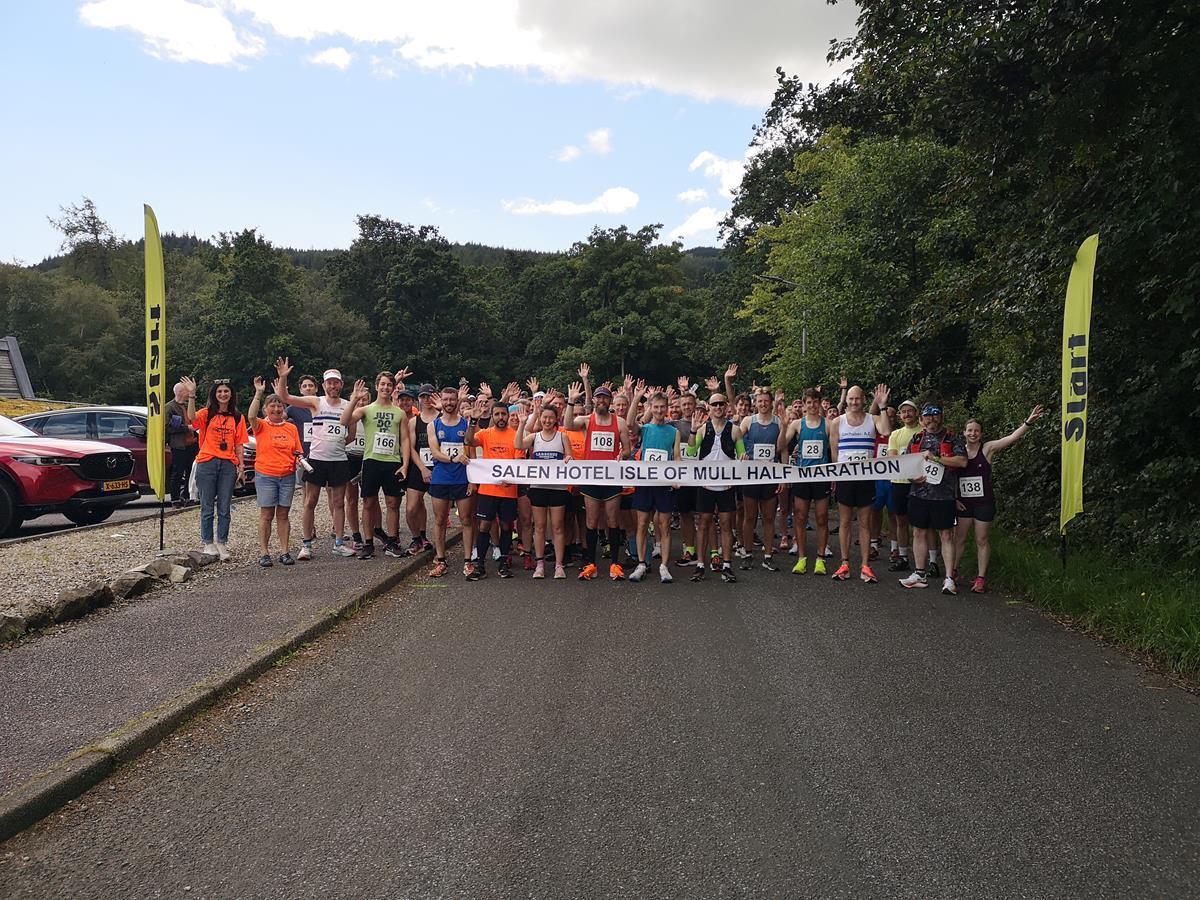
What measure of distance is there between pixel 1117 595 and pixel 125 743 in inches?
306

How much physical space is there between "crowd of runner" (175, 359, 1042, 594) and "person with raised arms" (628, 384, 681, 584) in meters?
0.02

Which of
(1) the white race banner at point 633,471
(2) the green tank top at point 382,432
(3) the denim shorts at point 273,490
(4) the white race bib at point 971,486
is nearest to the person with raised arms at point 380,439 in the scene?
(2) the green tank top at point 382,432

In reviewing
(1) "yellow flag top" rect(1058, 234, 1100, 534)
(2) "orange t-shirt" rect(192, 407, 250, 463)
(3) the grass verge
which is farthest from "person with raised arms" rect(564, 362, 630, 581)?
(1) "yellow flag top" rect(1058, 234, 1100, 534)

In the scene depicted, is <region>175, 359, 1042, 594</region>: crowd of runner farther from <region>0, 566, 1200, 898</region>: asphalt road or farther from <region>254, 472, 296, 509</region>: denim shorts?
<region>0, 566, 1200, 898</region>: asphalt road

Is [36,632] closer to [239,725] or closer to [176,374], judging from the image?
[239,725]

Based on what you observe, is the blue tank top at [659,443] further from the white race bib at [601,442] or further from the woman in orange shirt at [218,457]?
the woman in orange shirt at [218,457]

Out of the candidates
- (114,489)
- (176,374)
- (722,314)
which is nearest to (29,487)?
(114,489)

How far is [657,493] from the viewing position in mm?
9805

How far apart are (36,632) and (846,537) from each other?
7966mm

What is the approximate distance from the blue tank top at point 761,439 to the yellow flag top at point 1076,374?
10.5ft

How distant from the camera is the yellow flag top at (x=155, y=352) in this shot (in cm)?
957

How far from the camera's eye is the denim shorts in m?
9.88

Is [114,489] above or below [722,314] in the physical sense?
below

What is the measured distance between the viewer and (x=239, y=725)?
16.7 ft
